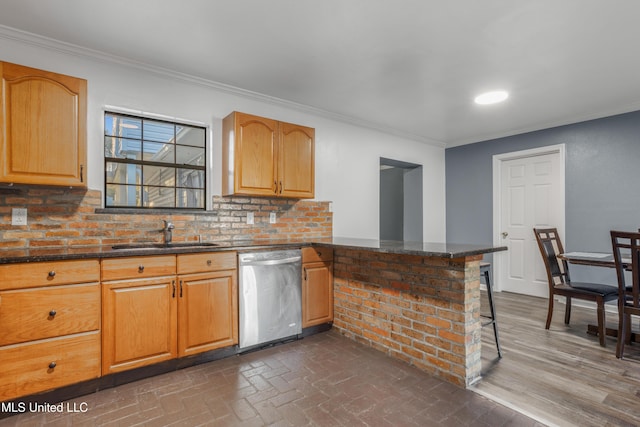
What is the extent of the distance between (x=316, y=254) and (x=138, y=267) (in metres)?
1.55

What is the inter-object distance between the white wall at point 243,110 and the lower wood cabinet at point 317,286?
1032mm

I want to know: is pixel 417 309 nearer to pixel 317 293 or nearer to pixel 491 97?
pixel 317 293

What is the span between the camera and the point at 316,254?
322cm

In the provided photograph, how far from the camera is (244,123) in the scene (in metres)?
3.10

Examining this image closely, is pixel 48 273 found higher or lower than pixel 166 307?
higher

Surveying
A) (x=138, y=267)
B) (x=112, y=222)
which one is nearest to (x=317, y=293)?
(x=138, y=267)

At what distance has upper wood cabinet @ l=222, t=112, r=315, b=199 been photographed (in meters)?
3.08

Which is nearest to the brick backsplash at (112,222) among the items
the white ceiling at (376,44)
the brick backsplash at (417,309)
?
the brick backsplash at (417,309)

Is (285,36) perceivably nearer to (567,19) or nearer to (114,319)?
(567,19)

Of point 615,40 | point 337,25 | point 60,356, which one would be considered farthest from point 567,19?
point 60,356

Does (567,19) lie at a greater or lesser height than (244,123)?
greater

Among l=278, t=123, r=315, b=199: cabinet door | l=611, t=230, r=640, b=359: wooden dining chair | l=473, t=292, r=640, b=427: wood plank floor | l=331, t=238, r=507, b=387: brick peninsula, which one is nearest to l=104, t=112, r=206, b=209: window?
l=278, t=123, r=315, b=199: cabinet door

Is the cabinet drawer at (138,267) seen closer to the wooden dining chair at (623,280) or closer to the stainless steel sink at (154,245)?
the stainless steel sink at (154,245)

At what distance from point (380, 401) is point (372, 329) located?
0.86 m
